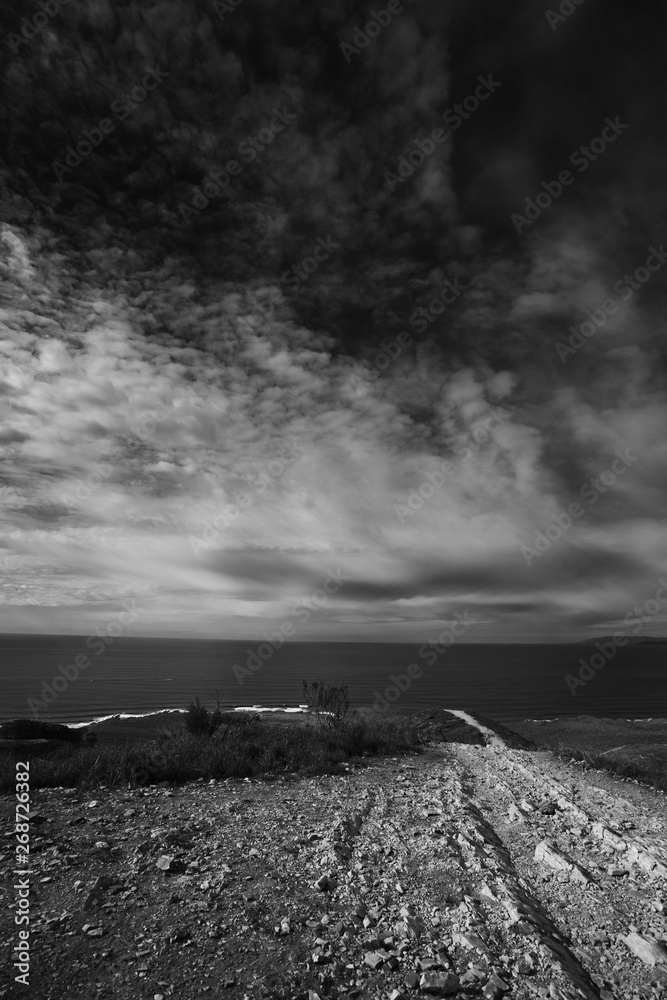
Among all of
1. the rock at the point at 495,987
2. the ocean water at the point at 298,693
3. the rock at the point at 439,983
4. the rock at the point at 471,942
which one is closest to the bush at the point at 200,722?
A: the rock at the point at 471,942

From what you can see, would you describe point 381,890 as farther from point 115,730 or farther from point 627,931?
point 115,730

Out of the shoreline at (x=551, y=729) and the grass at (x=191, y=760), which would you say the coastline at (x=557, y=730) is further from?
the grass at (x=191, y=760)

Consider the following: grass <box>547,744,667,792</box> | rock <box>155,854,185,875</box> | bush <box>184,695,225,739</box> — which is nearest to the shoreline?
bush <box>184,695,225,739</box>

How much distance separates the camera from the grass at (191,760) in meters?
11.9

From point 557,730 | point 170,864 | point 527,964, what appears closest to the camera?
point 527,964

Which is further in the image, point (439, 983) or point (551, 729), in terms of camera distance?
point (551, 729)

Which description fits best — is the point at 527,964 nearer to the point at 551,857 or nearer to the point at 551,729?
the point at 551,857

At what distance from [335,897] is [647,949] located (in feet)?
13.7

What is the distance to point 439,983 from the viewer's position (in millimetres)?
5270

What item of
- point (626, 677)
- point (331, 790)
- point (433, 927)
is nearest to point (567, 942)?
point (433, 927)

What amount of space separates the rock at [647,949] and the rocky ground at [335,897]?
0.08 feet

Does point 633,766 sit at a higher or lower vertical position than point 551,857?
lower

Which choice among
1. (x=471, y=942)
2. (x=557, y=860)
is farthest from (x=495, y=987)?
(x=557, y=860)

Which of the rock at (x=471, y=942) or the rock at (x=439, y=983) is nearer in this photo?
the rock at (x=439, y=983)
